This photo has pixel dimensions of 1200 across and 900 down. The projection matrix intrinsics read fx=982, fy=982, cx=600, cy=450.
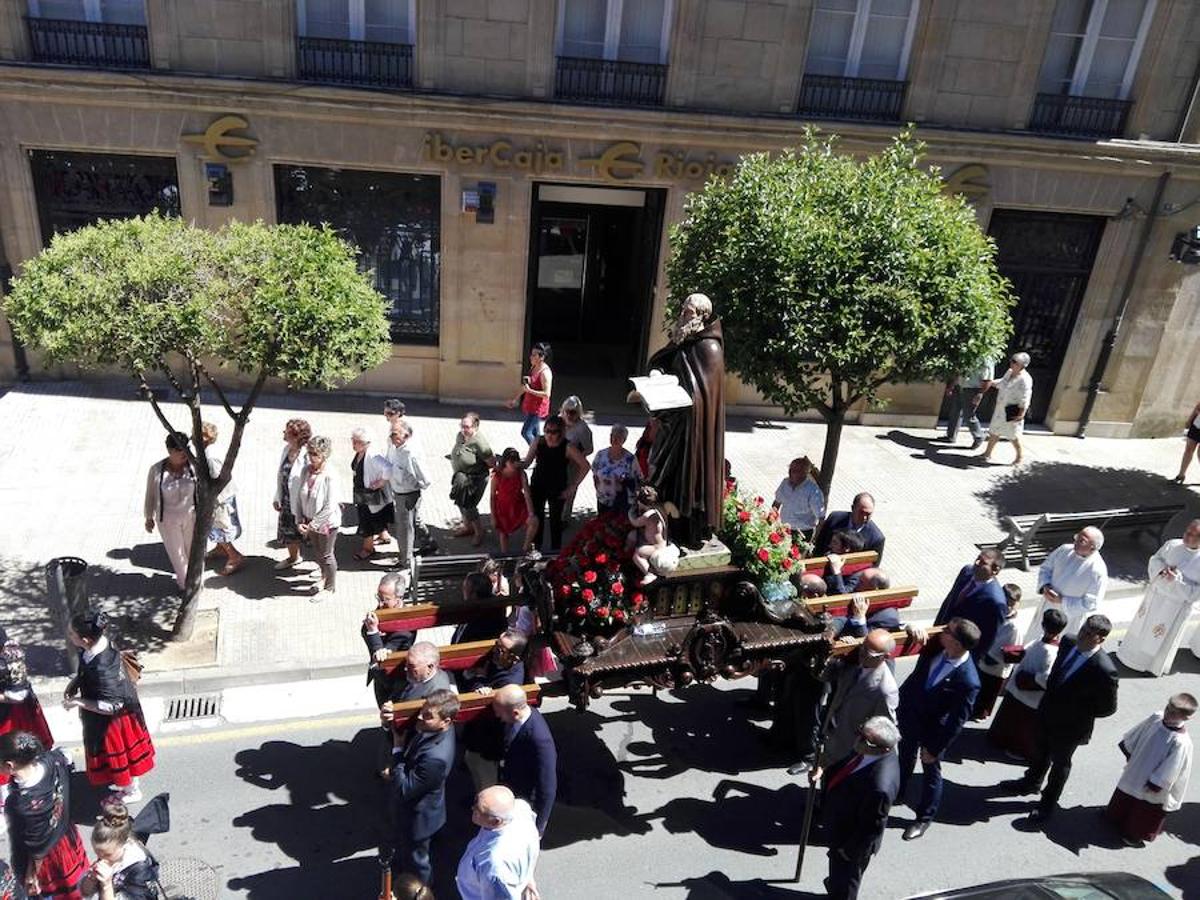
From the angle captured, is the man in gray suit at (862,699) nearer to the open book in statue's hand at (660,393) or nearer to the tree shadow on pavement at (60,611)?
the open book in statue's hand at (660,393)

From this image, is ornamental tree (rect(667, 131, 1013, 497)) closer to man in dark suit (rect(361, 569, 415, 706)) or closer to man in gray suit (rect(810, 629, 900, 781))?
man in gray suit (rect(810, 629, 900, 781))

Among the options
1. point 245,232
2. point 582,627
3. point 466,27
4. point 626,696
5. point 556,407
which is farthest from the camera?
point 556,407

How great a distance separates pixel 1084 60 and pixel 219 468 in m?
13.6

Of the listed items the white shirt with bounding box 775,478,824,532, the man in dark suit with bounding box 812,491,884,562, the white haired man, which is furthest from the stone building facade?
the white haired man

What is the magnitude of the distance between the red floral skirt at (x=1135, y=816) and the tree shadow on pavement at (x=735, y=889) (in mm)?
2656

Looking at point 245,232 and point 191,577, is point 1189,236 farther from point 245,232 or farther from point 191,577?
point 191,577

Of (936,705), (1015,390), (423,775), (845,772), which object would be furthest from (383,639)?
(1015,390)

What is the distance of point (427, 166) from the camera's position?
46.2ft

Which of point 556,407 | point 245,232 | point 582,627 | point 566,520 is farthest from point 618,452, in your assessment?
point 556,407

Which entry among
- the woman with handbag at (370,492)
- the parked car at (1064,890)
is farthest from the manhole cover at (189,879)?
the parked car at (1064,890)

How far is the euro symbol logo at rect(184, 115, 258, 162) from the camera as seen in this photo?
13391 millimetres

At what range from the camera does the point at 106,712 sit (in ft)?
21.8

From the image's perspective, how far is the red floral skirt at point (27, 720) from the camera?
668cm

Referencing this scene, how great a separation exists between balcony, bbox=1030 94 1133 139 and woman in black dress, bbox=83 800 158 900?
1497 centimetres
